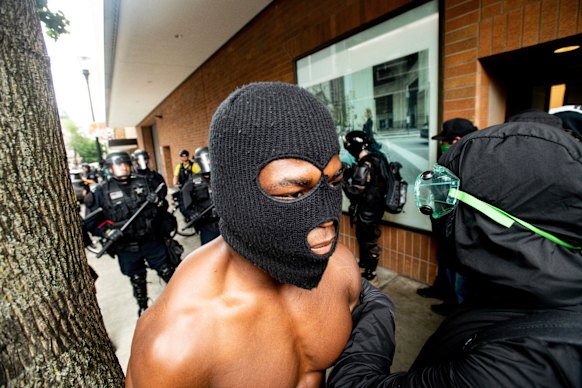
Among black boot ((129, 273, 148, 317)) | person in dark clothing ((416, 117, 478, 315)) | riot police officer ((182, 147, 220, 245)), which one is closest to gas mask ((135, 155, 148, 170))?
riot police officer ((182, 147, 220, 245))

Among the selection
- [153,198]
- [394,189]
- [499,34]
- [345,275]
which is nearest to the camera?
[345,275]

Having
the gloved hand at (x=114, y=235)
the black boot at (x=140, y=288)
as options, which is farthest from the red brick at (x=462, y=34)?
the black boot at (x=140, y=288)

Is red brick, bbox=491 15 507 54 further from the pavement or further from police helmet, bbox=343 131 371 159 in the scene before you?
the pavement

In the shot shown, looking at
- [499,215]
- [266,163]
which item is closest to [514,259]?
[499,215]

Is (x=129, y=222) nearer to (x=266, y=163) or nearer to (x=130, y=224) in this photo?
(x=130, y=224)

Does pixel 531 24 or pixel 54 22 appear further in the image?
pixel 531 24

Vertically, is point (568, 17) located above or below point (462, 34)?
below

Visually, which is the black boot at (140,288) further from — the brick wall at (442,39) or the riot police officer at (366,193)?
the brick wall at (442,39)

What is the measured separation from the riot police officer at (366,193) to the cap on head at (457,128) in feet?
2.62

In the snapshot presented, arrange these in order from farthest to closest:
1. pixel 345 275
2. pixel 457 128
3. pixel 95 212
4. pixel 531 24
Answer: pixel 95 212 < pixel 457 128 < pixel 531 24 < pixel 345 275

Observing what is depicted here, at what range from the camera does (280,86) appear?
0.92m

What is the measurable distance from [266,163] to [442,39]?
2.85 m

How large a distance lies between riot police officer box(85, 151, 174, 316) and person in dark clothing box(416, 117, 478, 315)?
10.4 feet

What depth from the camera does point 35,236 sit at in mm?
894
